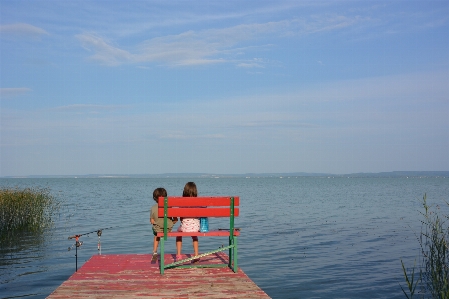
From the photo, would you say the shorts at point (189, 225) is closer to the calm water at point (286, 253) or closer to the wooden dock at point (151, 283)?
the wooden dock at point (151, 283)

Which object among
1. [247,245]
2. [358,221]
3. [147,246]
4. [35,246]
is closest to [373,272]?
[247,245]

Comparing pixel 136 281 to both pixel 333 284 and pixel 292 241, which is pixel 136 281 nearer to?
pixel 333 284

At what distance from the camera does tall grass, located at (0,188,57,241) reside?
72.4ft

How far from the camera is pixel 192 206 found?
31.8 ft

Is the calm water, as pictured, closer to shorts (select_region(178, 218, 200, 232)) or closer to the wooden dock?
the wooden dock

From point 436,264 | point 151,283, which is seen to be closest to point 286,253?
point 436,264

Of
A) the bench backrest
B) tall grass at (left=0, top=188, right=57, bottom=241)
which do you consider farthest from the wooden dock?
tall grass at (left=0, top=188, right=57, bottom=241)

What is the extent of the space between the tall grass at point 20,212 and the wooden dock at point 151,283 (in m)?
12.7

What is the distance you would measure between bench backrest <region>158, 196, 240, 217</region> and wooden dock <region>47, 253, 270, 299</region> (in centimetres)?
106

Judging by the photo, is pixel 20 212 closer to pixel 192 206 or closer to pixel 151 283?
pixel 192 206

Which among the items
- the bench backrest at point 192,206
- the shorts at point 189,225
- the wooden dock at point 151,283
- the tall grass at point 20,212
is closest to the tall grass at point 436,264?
the wooden dock at point 151,283

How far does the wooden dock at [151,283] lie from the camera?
8.12 m

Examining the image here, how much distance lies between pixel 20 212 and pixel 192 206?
16.0 m

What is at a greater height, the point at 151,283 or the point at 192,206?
the point at 192,206
